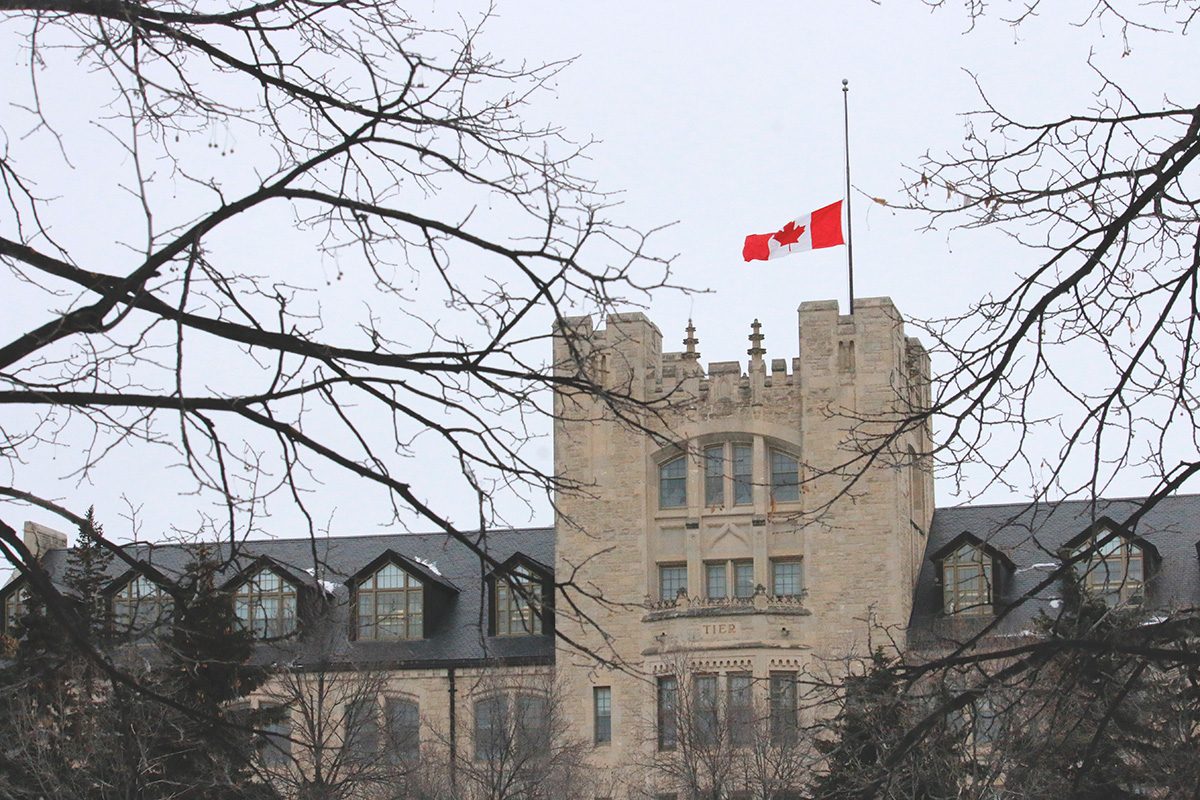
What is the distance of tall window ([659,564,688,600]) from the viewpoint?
46.8 meters

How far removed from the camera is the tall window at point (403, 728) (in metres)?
39.4

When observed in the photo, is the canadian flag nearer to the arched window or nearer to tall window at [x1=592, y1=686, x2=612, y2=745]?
the arched window

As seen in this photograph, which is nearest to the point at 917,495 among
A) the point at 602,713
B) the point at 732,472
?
the point at 732,472

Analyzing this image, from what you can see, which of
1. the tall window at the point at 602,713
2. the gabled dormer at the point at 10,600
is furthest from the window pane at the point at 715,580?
the gabled dormer at the point at 10,600

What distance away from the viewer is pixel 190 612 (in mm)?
8359

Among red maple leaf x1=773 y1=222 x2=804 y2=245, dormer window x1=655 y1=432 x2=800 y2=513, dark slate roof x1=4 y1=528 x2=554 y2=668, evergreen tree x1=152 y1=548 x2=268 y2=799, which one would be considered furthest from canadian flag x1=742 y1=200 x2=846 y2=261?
evergreen tree x1=152 y1=548 x2=268 y2=799

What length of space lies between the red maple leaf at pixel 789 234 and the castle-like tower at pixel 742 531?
1.82 meters

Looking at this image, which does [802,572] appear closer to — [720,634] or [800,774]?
[720,634]

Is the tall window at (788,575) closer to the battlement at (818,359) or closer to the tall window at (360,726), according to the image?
the battlement at (818,359)

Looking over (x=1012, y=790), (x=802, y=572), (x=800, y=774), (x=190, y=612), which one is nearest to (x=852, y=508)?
(x=802, y=572)

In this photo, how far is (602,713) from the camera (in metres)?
46.2

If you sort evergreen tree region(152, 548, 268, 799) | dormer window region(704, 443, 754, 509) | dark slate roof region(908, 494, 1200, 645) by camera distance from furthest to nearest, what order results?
1. dormer window region(704, 443, 754, 509)
2. dark slate roof region(908, 494, 1200, 645)
3. evergreen tree region(152, 548, 268, 799)

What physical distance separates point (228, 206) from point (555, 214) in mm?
1143

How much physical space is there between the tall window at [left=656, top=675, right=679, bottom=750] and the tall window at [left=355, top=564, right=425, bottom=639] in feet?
19.9
